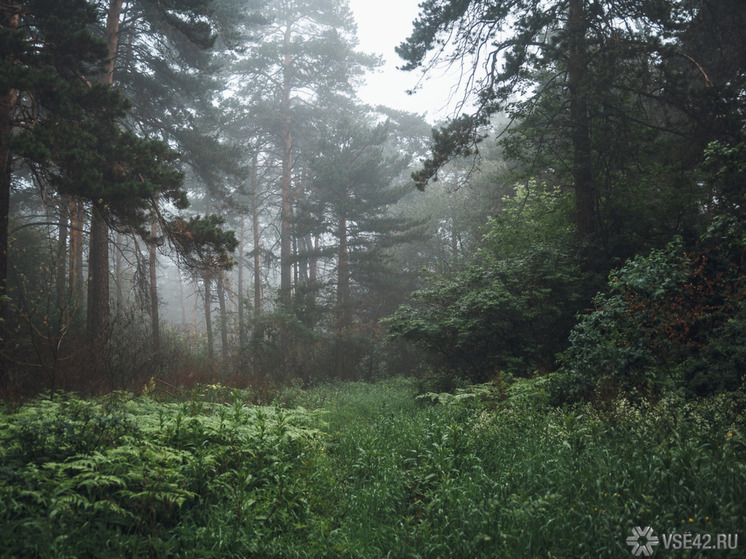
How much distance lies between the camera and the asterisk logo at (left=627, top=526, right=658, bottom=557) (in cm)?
293

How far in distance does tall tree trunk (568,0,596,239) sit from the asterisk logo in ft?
28.6

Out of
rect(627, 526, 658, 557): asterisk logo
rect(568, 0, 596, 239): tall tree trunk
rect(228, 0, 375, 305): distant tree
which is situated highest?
rect(228, 0, 375, 305): distant tree

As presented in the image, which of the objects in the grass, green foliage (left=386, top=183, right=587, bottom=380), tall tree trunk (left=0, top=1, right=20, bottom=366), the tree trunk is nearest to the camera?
the grass

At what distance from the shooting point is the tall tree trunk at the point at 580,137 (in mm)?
10531

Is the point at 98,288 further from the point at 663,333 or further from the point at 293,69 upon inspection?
the point at 293,69

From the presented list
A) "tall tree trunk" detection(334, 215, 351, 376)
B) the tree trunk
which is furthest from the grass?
"tall tree trunk" detection(334, 215, 351, 376)

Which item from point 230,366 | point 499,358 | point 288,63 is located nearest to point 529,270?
point 499,358

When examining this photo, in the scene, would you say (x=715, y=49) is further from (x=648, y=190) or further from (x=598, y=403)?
(x=598, y=403)

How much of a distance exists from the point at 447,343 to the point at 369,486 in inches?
277

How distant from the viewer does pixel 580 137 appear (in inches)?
431

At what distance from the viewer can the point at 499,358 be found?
10727 mm

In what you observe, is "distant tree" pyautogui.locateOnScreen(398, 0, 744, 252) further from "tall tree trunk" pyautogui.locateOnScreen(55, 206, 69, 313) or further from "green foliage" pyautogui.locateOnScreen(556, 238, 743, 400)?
"tall tree trunk" pyautogui.locateOnScreen(55, 206, 69, 313)

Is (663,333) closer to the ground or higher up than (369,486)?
higher up

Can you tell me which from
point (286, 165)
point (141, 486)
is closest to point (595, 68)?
point (141, 486)
